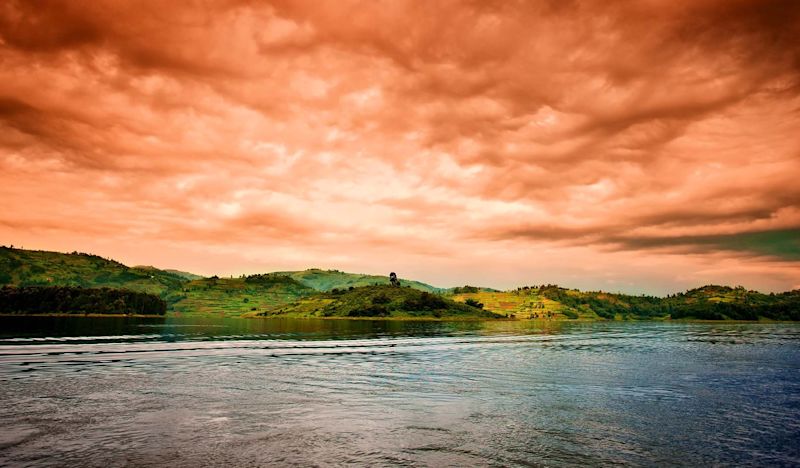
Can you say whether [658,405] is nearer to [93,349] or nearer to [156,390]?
[156,390]

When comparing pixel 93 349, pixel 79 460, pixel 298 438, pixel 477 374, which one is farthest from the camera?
pixel 93 349

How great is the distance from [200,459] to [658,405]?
40.4 metres

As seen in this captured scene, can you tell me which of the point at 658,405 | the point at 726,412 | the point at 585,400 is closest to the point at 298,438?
the point at 585,400

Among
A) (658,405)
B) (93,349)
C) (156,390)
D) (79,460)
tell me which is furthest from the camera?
(93,349)

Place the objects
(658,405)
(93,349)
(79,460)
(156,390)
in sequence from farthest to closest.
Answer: (93,349) → (156,390) → (658,405) → (79,460)

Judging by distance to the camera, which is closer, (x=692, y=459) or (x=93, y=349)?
(x=692, y=459)

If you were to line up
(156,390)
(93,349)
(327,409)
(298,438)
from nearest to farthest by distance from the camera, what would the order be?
(298,438) < (327,409) < (156,390) < (93,349)

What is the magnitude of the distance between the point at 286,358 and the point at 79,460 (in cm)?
6073

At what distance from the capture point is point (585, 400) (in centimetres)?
4566

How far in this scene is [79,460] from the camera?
25875 mm

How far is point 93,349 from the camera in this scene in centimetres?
9656

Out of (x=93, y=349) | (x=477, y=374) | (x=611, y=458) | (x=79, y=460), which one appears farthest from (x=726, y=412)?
(x=93, y=349)

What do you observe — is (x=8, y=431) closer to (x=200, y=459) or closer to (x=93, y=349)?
(x=200, y=459)

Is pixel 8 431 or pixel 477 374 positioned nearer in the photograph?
pixel 8 431
